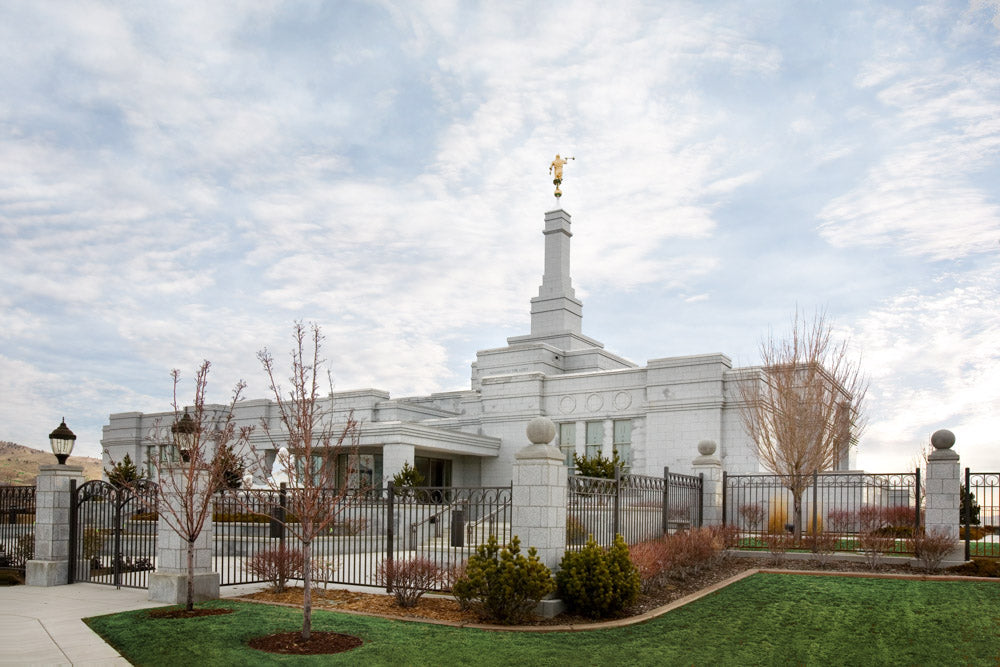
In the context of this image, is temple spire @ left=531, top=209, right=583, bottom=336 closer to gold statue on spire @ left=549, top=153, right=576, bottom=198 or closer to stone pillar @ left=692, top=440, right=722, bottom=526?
gold statue on spire @ left=549, top=153, right=576, bottom=198

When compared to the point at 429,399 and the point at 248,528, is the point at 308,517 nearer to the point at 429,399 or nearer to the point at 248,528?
the point at 248,528

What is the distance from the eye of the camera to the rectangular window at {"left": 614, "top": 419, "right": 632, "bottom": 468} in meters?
31.4

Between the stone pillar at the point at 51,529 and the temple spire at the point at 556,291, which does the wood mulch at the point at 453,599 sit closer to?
the stone pillar at the point at 51,529

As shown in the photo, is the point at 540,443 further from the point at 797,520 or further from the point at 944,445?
the point at 797,520

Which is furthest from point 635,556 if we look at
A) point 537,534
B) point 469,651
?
point 469,651

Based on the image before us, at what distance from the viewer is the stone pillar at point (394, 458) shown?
2983cm

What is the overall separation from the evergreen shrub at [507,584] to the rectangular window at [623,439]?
21.0 meters

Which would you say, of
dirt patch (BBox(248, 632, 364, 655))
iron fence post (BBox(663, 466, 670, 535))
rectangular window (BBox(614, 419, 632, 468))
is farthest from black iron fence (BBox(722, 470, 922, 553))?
dirt patch (BBox(248, 632, 364, 655))

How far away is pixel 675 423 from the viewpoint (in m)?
30.1

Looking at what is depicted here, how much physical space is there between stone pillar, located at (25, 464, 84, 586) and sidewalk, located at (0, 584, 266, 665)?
0.31 m

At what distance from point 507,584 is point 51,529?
9.94 metres

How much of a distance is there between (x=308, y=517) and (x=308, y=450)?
88 cm

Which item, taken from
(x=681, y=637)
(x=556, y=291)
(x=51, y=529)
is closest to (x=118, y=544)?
(x=51, y=529)

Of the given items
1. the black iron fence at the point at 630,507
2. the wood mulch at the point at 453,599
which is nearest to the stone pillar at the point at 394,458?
the black iron fence at the point at 630,507
